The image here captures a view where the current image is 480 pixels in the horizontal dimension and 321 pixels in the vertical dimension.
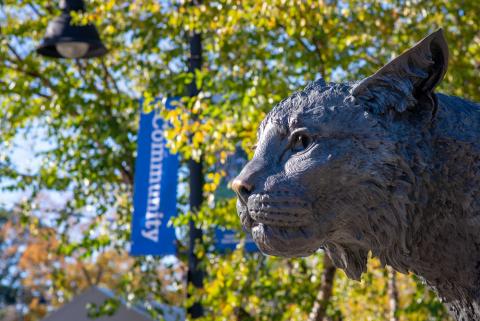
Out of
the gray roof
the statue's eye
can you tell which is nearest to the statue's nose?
the statue's eye

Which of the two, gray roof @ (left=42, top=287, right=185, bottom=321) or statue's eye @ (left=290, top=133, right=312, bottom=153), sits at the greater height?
statue's eye @ (left=290, top=133, right=312, bottom=153)

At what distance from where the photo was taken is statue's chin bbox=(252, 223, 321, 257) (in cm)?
216

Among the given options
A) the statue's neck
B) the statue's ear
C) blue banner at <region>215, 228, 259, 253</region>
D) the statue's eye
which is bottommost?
blue banner at <region>215, 228, 259, 253</region>

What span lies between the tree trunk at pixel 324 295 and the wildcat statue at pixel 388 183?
593 centimetres

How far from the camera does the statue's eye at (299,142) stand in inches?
88.6

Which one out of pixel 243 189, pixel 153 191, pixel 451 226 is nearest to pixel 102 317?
pixel 153 191

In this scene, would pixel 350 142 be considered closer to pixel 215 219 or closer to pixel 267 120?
Result: pixel 267 120

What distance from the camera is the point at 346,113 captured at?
7.27ft

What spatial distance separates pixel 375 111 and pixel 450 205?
30 cm

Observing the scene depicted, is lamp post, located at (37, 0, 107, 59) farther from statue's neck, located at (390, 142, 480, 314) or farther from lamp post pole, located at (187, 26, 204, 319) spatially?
statue's neck, located at (390, 142, 480, 314)

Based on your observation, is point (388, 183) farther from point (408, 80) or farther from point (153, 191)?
point (153, 191)

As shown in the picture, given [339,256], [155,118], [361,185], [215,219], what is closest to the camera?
[361,185]

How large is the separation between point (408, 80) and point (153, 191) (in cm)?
742

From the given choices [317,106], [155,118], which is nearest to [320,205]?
[317,106]
